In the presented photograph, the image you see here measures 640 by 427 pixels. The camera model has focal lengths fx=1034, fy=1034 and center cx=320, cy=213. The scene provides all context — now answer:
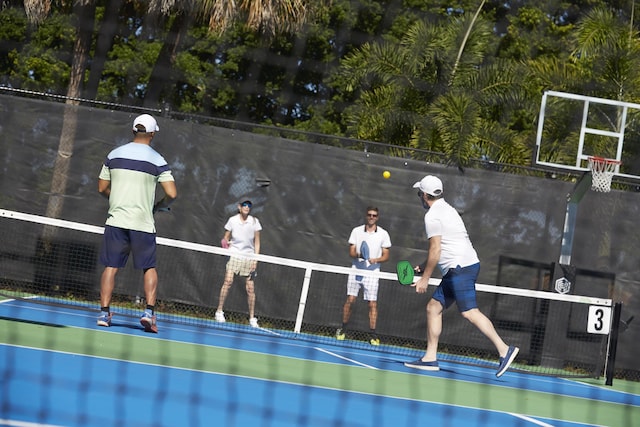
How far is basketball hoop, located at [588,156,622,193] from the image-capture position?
10.6 m

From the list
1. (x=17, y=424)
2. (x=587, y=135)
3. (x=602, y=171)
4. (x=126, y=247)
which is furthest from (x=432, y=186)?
(x=587, y=135)

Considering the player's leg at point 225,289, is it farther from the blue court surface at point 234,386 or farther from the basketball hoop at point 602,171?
the basketball hoop at point 602,171

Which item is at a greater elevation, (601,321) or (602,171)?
(602,171)

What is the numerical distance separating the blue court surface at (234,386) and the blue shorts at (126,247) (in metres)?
0.55

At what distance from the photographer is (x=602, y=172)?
10.6 m

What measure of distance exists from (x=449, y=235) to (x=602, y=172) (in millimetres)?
3696

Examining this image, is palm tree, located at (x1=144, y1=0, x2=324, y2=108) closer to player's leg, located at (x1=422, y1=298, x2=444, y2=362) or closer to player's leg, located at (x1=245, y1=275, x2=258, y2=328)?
player's leg, located at (x1=245, y1=275, x2=258, y2=328)

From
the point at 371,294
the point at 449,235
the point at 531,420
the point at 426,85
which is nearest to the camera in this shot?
the point at 531,420

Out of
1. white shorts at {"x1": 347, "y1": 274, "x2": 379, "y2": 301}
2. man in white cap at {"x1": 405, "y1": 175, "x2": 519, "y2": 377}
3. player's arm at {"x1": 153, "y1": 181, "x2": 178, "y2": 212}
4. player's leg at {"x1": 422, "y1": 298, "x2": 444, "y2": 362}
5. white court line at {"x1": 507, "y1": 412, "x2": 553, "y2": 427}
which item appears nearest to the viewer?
white court line at {"x1": 507, "y1": 412, "x2": 553, "y2": 427}

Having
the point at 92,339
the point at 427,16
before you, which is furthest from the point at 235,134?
the point at 427,16

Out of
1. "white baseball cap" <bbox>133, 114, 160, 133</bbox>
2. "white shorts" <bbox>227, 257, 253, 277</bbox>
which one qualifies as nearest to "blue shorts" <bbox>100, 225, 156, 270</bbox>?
"white baseball cap" <bbox>133, 114, 160, 133</bbox>

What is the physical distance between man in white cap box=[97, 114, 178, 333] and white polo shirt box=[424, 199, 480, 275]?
73.5 inches

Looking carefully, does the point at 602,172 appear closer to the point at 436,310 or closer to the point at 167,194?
the point at 436,310

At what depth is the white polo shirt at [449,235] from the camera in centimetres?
747
